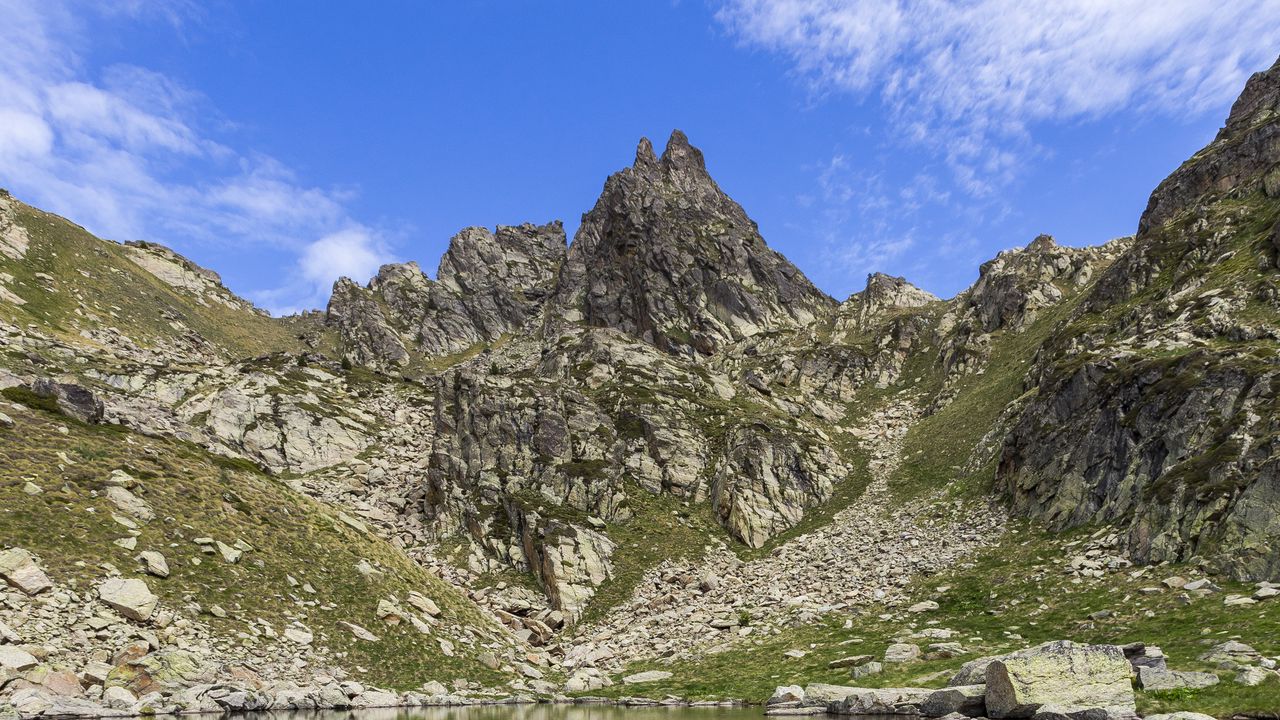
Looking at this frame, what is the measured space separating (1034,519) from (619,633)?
3508 cm

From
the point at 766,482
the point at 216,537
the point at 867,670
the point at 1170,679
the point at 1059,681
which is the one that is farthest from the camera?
the point at 766,482

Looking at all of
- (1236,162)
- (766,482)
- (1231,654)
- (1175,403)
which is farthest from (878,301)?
(1231,654)

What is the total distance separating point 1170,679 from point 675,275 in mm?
136060

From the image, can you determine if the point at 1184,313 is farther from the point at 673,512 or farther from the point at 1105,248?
the point at 1105,248

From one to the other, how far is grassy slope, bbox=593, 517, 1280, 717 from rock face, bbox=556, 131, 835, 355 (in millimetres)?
94705

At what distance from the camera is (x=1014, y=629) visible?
123ft

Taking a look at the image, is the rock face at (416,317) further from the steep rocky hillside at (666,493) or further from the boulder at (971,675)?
the boulder at (971,675)

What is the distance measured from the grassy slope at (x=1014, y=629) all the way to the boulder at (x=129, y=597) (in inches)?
982

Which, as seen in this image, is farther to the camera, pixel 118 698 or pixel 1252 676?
pixel 118 698

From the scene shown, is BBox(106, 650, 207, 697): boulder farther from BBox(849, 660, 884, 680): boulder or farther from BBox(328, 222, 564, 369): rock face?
BBox(328, 222, 564, 369): rock face

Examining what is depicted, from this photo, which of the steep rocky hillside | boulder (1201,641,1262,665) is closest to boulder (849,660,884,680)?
the steep rocky hillside

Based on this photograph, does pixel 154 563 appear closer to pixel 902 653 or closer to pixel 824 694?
pixel 824 694

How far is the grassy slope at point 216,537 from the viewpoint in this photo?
3175cm

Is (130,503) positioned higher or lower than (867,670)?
higher
